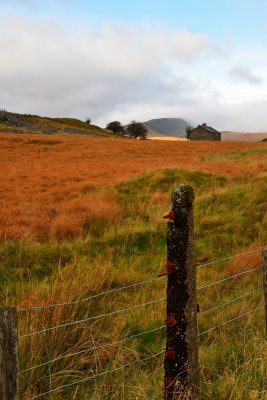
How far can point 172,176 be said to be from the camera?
49.3ft

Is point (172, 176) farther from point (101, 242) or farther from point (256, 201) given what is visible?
point (101, 242)

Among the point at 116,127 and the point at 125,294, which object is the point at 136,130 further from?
the point at 125,294

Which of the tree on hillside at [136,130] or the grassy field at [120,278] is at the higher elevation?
the tree on hillside at [136,130]

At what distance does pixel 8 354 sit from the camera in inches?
66.6

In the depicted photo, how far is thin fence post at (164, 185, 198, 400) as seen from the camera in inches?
95.3

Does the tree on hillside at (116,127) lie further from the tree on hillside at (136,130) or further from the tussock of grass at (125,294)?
the tussock of grass at (125,294)

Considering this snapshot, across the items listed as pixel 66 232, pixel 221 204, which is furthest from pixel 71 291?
pixel 221 204

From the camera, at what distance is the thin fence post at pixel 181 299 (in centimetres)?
242

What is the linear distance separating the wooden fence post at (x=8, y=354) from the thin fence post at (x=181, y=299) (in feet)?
3.62

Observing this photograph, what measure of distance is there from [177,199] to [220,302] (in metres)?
3.00

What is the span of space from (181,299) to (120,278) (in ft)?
9.65

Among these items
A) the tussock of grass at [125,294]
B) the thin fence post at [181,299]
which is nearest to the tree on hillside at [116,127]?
the tussock of grass at [125,294]

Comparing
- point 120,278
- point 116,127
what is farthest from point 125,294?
point 116,127

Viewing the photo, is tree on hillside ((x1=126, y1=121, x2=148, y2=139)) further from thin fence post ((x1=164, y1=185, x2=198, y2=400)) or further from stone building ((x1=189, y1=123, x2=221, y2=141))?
thin fence post ((x1=164, y1=185, x2=198, y2=400))
